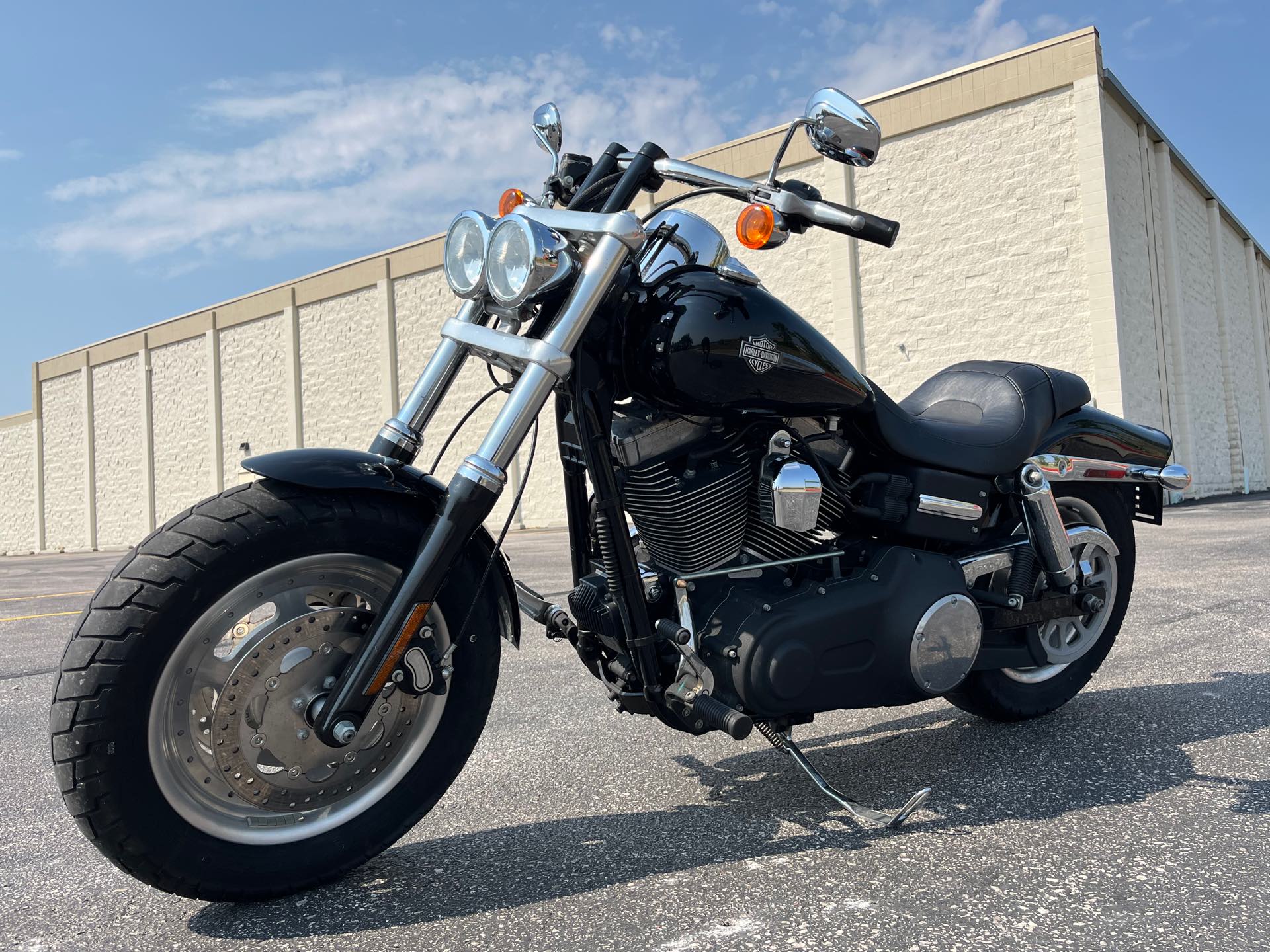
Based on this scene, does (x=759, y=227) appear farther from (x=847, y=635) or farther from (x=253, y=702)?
(x=253, y=702)

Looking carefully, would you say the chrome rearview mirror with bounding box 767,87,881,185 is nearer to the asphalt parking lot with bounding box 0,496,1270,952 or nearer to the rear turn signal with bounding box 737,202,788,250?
the rear turn signal with bounding box 737,202,788,250

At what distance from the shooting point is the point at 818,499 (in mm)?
2576

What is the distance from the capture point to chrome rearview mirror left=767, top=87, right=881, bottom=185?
238 cm

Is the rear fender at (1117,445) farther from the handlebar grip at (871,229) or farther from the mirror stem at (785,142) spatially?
the mirror stem at (785,142)

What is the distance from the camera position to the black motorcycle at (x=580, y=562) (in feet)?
6.56

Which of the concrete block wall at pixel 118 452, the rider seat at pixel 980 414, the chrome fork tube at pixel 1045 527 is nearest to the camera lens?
the rider seat at pixel 980 414

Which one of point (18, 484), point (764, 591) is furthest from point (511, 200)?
point (18, 484)

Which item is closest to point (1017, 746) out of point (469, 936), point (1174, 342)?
point (469, 936)

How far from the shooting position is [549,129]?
284 cm

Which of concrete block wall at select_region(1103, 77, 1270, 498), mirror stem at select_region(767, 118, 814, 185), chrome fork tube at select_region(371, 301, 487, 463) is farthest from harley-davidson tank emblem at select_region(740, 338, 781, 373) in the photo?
concrete block wall at select_region(1103, 77, 1270, 498)

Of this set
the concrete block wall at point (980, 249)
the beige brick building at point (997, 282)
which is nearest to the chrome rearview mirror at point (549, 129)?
the concrete block wall at point (980, 249)

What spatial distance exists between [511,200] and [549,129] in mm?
273

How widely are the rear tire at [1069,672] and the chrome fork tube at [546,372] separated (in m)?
1.87

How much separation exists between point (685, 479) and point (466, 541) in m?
0.65
